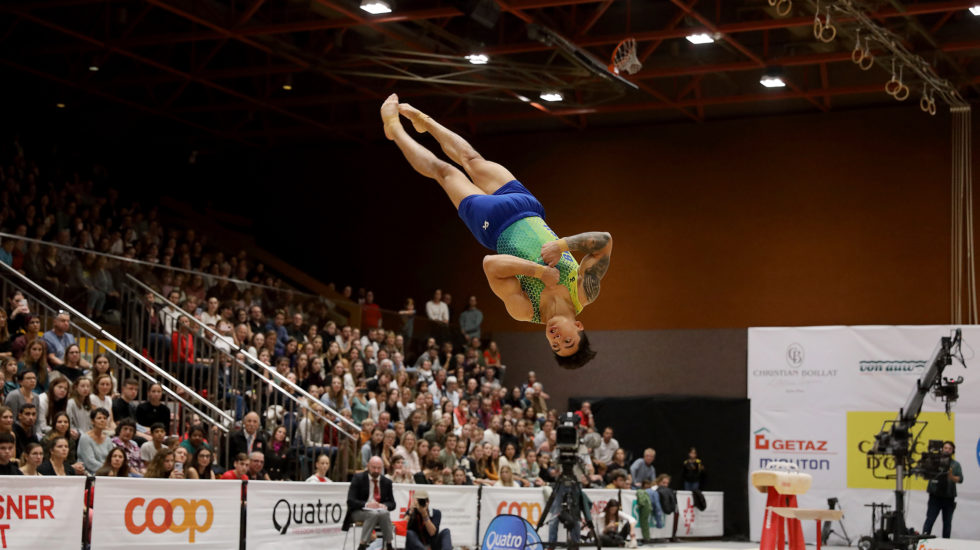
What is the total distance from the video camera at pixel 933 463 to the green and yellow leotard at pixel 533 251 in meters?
9.79

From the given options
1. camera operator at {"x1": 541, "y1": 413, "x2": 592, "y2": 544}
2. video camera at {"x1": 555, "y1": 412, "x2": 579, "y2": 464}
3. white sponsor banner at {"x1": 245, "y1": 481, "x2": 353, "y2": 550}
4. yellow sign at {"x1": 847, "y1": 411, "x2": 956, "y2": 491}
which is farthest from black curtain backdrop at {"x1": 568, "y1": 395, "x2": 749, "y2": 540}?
white sponsor banner at {"x1": 245, "y1": 481, "x2": 353, "y2": 550}

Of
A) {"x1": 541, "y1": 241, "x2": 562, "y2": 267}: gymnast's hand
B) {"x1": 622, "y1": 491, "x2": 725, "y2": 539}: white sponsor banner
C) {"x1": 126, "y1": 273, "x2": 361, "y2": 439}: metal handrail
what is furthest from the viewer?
{"x1": 622, "y1": 491, "x2": 725, "y2": 539}: white sponsor banner

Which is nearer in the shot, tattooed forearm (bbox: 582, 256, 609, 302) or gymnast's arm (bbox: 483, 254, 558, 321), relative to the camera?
gymnast's arm (bbox: 483, 254, 558, 321)

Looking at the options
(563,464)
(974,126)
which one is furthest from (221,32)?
(974,126)

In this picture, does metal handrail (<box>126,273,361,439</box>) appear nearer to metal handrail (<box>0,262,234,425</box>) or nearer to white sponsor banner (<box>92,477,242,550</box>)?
metal handrail (<box>0,262,234,425</box>)

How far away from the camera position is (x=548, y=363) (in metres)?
24.8

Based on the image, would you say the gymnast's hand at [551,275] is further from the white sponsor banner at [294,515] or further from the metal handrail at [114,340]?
the metal handrail at [114,340]

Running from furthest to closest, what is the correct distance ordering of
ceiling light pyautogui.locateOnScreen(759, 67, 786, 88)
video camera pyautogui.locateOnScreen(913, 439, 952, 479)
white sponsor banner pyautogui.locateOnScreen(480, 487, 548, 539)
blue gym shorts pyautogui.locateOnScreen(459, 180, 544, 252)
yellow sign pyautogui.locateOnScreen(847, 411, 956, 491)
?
yellow sign pyautogui.locateOnScreen(847, 411, 956, 491) → ceiling light pyautogui.locateOnScreen(759, 67, 786, 88) → video camera pyautogui.locateOnScreen(913, 439, 952, 479) → white sponsor banner pyautogui.locateOnScreen(480, 487, 548, 539) → blue gym shorts pyautogui.locateOnScreen(459, 180, 544, 252)

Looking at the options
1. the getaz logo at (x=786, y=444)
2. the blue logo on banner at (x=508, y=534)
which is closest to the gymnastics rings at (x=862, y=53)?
the getaz logo at (x=786, y=444)

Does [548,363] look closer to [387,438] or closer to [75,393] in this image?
[387,438]

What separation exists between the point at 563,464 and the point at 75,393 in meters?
5.50

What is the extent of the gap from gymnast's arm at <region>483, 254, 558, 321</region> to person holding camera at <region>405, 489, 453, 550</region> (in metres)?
5.92

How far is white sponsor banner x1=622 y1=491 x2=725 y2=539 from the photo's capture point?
1866cm

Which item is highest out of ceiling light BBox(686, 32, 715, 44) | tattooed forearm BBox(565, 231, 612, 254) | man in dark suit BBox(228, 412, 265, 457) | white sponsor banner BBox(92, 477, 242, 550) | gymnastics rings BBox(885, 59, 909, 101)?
ceiling light BBox(686, 32, 715, 44)
